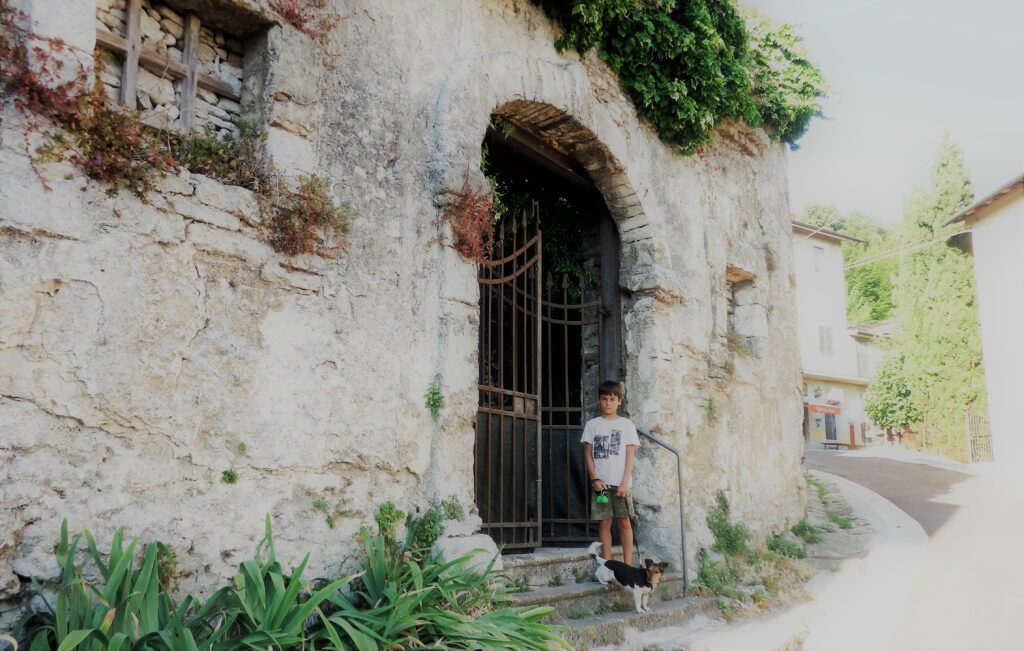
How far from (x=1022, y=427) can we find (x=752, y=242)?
41.0 feet

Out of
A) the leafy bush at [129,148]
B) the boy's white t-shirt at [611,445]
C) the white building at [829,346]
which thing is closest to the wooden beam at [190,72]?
the leafy bush at [129,148]

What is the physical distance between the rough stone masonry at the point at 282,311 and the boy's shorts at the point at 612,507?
2.86 ft

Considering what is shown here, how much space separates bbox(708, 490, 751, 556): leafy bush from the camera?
263 inches

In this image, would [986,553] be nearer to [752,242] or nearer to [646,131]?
[752,242]

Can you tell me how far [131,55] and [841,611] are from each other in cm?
603

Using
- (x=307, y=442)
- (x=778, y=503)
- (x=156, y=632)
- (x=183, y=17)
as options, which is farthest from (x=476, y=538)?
(x=778, y=503)

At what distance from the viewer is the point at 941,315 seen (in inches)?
789

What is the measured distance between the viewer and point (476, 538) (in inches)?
174

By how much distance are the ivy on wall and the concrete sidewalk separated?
4018 millimetres

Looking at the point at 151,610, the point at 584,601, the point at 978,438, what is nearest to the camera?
the point at 151,610

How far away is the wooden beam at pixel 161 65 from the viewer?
11.4ft

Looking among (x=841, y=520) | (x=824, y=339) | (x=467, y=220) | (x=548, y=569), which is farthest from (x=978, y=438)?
(x=467, y=220)

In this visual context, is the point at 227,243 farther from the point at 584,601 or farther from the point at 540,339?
the point at 584,601

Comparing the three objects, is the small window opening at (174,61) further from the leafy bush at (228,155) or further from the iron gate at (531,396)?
the iron gate at (531,396)
